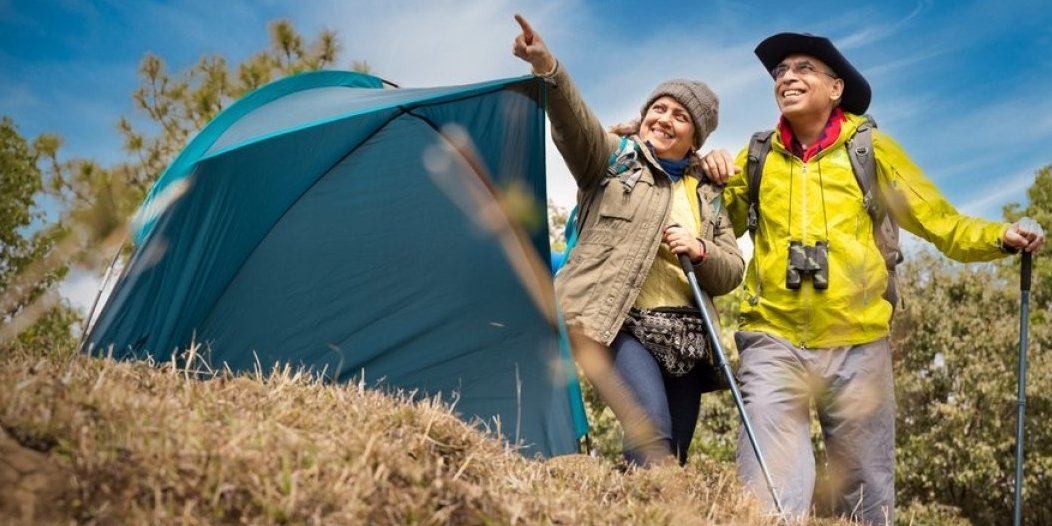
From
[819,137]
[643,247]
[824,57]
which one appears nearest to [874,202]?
[819,137]

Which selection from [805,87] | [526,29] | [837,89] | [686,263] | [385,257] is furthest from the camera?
[385,257]

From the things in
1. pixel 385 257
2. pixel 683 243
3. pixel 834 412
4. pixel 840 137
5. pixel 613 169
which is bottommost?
pixel 834 412

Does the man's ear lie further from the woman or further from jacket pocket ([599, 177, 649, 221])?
jacket pocket ([599, 177, 649, 221])

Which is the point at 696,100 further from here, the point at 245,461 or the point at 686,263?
the point at 245,461

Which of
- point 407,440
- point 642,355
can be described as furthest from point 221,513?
point 642,355

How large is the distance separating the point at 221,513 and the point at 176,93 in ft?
51.0

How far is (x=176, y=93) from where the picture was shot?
643 inches

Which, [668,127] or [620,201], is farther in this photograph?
[668,127]

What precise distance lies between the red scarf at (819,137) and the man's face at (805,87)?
5 cm

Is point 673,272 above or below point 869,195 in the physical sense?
below

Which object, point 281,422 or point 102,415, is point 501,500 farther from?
point 102,415

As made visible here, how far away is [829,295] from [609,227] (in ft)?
3.52

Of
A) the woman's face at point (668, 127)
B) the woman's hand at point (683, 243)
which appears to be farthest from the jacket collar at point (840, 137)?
the woman's hand at point (683, 243)

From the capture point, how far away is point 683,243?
167 inches
